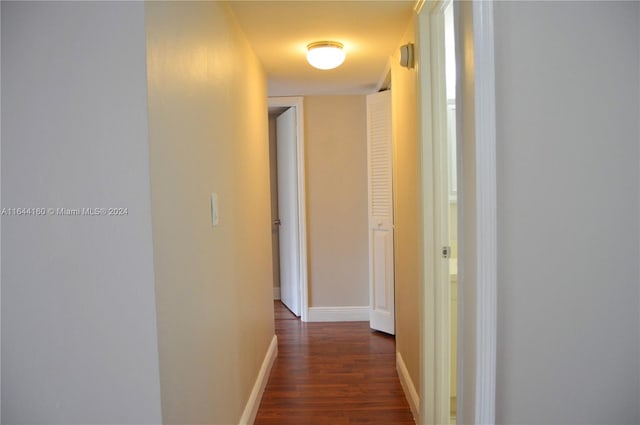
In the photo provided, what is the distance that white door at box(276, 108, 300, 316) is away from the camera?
421 cm

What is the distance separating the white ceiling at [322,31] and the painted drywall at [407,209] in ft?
0.48

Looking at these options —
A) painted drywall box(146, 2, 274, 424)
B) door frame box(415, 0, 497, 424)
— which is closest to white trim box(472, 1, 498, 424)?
door frame box(415, 0, 497, 424)

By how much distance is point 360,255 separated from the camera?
4238 millimetres

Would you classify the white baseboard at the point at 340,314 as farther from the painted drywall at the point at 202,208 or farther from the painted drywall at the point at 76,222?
the painted drywall at the point at 76,222

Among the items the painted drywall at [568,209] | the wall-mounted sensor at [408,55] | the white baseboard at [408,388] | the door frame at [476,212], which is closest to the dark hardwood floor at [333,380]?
the white baseboard at [408,388]

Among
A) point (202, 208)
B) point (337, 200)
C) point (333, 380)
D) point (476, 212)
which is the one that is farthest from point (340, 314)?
point (476, 212)

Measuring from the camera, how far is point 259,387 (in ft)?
8.56

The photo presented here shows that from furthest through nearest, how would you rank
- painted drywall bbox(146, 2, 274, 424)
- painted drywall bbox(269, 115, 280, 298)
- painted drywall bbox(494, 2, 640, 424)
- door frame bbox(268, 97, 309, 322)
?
painted drywall bbox(269, 115, 280, 298) < door frame bbox(268, 97, 309, 322) < painted drywall bbox(146, 2, 274, 424) < painted drywall bbox(494, 2, 640, 424)

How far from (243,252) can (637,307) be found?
1732 mm

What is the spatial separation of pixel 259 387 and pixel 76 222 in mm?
1819

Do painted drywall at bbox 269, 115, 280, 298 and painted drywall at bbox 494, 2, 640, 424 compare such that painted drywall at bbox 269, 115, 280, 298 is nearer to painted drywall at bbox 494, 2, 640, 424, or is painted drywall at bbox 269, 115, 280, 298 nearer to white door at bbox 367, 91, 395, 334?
white door at bbox 367, 91, 395, 334

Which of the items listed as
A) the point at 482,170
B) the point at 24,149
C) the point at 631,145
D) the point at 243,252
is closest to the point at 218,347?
the point at 243,252

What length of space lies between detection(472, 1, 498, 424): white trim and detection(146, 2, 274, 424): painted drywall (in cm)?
82

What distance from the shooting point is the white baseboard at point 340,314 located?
424 centimetres
